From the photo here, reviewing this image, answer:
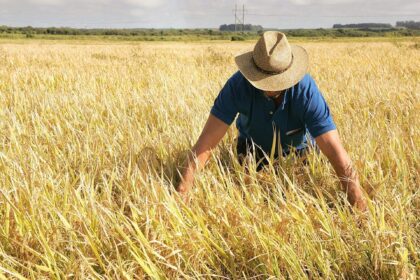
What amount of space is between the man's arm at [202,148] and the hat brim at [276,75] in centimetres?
34

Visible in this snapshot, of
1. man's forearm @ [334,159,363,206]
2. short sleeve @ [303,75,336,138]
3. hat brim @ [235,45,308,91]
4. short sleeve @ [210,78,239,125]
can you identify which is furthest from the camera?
short sleeve @ [210,78,239,125]

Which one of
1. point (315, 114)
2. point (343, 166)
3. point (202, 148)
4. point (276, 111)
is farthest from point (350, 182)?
point (202, 148)

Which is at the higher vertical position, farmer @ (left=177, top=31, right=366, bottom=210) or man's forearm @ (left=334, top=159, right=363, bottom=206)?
farmer @ (left=177, top=31, right=366, bottom=210)

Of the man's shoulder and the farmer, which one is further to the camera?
the man's shoulder

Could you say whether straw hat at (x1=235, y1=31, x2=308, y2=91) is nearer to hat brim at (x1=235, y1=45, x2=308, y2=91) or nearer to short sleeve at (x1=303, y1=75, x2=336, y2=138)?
hat brim at (x1=235, y1=45, x2=308, y2=91)

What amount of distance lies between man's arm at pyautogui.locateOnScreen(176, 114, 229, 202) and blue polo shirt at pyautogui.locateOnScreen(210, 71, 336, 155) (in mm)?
49

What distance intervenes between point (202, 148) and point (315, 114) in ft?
2.11

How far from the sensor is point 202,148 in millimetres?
2021

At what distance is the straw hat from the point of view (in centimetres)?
186

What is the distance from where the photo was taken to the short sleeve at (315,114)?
1979 millimetres

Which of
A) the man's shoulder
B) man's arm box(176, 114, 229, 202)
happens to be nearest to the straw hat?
the man's shoulder

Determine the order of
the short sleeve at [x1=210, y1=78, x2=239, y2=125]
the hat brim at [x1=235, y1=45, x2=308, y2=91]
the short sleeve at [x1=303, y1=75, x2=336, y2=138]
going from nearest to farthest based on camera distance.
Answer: the hat brim at [x1=235, y1=45, x2=308, y2=91]
the short sleeve at [x1=303, y1=75, x2=336, y2=138]
the short sleeve at [x1=210, y1=78, x2=239, y2=125]

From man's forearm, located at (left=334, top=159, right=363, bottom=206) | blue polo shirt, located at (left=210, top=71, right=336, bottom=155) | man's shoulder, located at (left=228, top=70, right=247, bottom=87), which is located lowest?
man's forearm, located at (left=334, top=159, right=363, bottom=206)

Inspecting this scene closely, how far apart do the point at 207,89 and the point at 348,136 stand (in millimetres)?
2394
